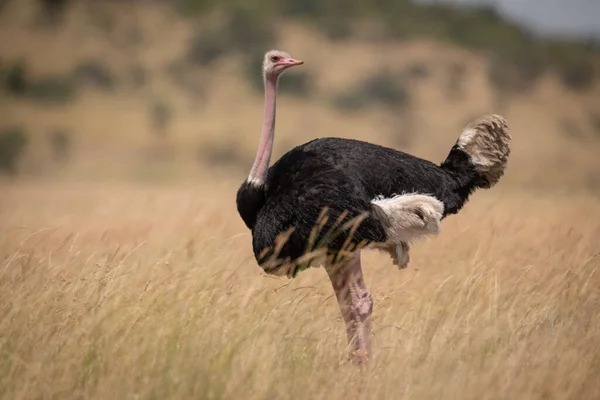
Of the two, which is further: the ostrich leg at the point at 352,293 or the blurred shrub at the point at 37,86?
the blurred shrub at the point at 37,86

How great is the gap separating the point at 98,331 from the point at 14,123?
35493mm

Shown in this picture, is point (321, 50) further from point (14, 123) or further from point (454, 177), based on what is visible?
point (454, 177)

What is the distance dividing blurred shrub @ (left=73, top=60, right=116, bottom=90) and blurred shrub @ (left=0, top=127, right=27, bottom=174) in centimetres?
Result: 1032

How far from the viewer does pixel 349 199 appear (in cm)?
517

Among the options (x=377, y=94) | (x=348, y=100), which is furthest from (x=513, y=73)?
(x=348, y=100)

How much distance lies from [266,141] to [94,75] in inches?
1720

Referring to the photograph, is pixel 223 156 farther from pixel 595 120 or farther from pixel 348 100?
pixel 595 120

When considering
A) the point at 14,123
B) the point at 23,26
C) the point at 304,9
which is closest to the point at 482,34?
the point at 304,9

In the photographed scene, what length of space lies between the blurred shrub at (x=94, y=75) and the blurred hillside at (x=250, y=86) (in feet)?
0.28

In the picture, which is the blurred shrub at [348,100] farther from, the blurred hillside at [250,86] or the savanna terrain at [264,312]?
the savanna terrain at [264,312]

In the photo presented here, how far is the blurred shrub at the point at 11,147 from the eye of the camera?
34469 mm

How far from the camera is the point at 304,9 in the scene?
63.3 meters

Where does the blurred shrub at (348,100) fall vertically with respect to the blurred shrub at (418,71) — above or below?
below

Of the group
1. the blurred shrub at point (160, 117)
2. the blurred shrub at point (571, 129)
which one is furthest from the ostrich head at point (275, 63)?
the blurred shrub at point (571, 129)
